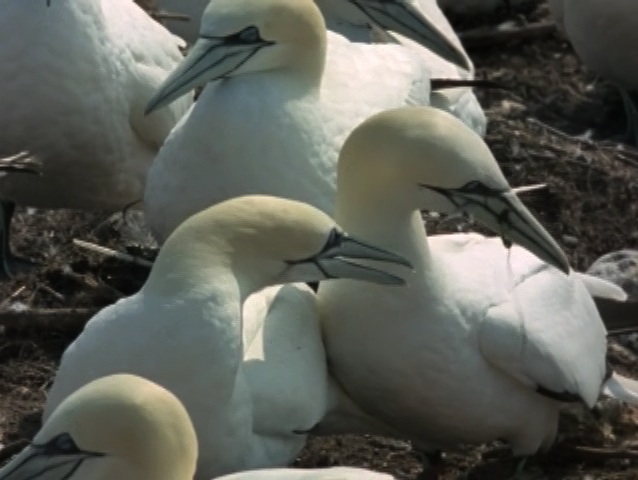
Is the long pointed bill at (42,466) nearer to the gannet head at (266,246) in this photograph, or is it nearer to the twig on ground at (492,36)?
the gannet head at (266,246)

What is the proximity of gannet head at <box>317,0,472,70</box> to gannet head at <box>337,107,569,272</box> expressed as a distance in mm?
1307

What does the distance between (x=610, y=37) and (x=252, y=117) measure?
261 centimetres

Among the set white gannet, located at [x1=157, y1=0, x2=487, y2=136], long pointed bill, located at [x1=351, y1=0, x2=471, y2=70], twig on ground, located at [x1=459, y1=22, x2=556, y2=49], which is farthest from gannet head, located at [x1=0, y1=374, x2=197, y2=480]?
twig on ground, located at [x1=459, y1=22, x2=556, y2=49]

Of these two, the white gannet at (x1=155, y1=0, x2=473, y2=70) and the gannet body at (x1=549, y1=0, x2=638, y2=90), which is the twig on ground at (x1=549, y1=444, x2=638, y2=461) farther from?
the gannet body at (x1=549, y1=0, x2=638, y2=90)

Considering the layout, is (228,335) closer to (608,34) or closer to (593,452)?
(593,452)

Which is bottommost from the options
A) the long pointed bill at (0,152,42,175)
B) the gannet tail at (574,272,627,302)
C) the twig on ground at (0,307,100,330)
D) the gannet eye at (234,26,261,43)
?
the twig on ground at (0,307,100,330)

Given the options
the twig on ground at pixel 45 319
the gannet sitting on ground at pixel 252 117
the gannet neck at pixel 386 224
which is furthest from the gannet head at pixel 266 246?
the twig on ground at pixel 45 319

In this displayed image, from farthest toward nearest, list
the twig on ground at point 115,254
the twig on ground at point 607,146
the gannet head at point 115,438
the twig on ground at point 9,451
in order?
the twig on ground at point 607,146
the twig on ground at point 115,254
the twig on ground at point 9,451
the gannet head at point 115,438

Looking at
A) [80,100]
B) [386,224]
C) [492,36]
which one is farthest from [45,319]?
[492,36]

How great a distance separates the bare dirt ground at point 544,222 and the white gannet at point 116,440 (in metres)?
1.36

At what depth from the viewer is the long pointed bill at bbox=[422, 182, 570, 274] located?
554 centimetres

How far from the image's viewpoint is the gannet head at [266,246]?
204 inches

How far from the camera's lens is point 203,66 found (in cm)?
608

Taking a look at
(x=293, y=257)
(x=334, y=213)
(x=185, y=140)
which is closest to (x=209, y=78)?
(x=185, y=140)
